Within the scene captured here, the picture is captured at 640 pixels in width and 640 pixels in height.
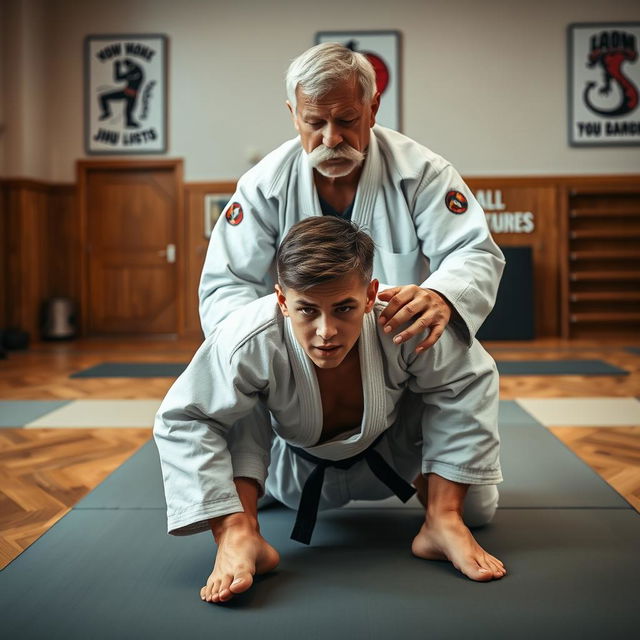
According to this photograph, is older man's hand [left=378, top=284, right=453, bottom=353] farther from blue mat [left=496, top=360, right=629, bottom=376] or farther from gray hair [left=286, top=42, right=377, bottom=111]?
blue mat [left=496, top=360, right=629, bottom=376]

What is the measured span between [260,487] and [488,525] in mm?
545

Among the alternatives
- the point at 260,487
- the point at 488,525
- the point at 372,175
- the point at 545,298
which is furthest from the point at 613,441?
the point at 545,298

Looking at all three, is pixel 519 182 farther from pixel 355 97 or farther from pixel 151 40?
pixel 355 97

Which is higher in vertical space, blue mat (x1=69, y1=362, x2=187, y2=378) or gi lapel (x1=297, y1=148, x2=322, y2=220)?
gi lapel (x1=297, y1=148, x2=322, y2=220)

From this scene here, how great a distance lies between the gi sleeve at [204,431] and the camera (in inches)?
52.6

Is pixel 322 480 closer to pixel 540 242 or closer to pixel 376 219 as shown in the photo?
pixel 376 219

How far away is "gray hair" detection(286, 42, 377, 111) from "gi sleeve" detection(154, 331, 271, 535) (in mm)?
619

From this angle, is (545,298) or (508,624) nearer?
(508,624)

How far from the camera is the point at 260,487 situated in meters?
1.47

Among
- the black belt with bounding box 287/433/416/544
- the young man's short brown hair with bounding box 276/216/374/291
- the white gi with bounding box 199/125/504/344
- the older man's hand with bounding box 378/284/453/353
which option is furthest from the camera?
the white gi with bounding box 199/125/504/344

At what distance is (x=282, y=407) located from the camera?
4.74 ft

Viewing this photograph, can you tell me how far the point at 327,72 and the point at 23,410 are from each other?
2.24 m

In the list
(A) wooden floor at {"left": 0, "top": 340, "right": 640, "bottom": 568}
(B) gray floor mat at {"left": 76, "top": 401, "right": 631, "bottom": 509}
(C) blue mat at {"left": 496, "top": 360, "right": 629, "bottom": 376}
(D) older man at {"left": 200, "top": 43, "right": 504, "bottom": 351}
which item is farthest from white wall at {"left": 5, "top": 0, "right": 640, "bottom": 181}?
(D) older man at {"left": 200, "top": 43, "right": 504, "bottom": 351}

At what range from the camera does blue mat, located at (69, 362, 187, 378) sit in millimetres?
4148
